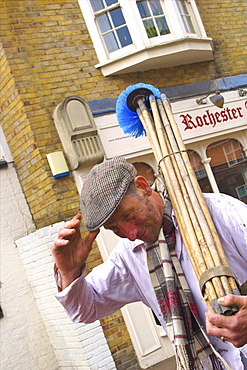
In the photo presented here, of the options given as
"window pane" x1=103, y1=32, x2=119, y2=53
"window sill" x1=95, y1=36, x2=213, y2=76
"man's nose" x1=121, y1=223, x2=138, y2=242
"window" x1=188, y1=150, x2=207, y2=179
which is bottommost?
"man's nose" x1=121, y1=223, x2=138, y2=242

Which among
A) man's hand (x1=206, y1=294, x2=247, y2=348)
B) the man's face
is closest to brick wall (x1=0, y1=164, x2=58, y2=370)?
the man's face

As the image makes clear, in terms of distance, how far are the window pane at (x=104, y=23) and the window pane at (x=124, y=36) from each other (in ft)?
0.61

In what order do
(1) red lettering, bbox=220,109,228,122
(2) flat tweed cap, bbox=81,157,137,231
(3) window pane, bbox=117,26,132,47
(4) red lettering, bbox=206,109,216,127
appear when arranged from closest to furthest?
(2) flat tweed cap, bbox=81,157,137,231 < (3) window pane, bbox=117,26,132,47 < (4) red lettering, bbox=206,109,216,127 < (1) red lettering, bbox=220,109,228,122

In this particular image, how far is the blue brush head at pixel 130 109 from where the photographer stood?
9.43 feet

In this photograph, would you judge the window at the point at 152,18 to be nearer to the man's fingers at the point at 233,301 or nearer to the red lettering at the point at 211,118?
the red lettering at the point at 211,118

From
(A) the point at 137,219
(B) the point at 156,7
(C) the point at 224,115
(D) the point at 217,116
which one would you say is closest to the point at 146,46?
(B) the point at 156,7

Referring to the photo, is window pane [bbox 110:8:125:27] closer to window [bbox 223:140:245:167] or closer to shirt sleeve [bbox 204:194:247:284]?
window [bbox 223:140:245:167]

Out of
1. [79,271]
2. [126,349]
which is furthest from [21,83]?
[79,271]

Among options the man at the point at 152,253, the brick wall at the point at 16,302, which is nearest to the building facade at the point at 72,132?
the brick wall at the point at 16,302

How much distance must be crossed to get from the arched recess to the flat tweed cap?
6.41m

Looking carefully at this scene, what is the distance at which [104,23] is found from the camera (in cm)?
795

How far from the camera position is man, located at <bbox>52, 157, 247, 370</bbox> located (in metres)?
2.32

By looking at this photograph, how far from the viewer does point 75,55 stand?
746cm

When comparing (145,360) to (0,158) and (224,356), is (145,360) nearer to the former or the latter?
(0,158)
